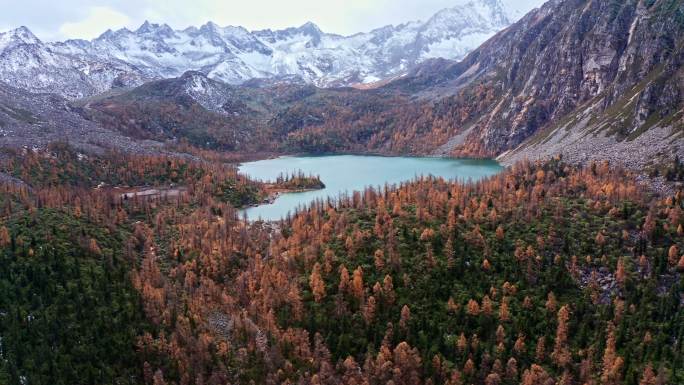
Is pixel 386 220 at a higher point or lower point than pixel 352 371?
higher

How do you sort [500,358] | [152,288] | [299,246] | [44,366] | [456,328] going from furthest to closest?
[299,246] < [152,288] < [456,328] < [500,358] < [44,366]

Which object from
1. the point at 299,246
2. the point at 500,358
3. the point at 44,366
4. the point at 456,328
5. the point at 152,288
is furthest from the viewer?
the point at 299,246

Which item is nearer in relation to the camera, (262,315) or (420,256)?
(262,315)

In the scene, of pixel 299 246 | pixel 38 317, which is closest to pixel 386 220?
pixel 299 246

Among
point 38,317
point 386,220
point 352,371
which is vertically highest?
point 386,220

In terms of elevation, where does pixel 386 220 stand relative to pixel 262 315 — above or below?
above

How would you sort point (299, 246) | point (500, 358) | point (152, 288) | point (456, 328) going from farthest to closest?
point (299, 246), point (152, 288), point (456, 328), point (500, 358)

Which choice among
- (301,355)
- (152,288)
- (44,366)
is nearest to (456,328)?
(301,355)

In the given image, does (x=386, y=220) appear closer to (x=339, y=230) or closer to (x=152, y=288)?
(x=339, y=230)

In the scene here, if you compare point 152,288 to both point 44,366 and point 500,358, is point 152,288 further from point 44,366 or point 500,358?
point 500,358
